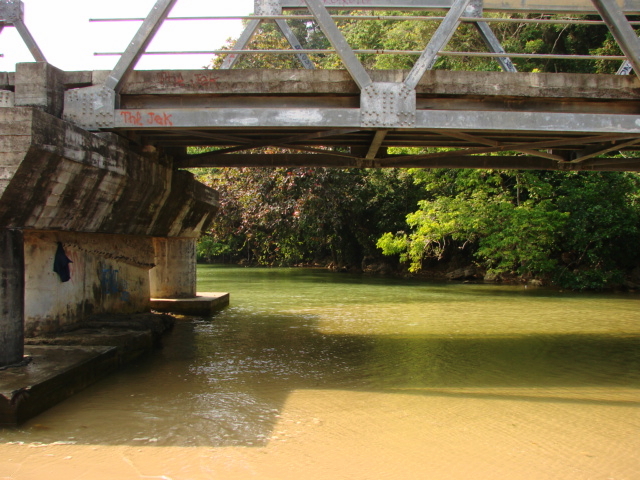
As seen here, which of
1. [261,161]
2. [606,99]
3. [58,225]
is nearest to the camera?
[58,225]

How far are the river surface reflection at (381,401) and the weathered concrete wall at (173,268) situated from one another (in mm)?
1888

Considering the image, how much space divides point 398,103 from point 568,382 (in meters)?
4.85

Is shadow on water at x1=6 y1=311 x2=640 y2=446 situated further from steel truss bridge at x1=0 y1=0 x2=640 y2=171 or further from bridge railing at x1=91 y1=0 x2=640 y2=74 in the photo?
bridge railing at x1=91 y1=0 x2=640 y2=74

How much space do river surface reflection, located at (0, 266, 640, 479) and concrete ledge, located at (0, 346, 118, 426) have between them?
18 centimetres

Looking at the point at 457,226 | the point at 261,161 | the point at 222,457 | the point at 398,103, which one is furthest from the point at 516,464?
the point at 457,226

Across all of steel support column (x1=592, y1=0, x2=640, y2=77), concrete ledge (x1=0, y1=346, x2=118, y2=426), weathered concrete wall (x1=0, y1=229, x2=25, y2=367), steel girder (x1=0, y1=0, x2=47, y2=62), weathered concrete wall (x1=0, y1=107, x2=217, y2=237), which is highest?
steel girder (x1=0, y1=0, x2=47, y2=62)

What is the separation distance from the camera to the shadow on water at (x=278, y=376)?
6.54 m

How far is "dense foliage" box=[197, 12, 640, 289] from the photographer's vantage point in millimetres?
24844

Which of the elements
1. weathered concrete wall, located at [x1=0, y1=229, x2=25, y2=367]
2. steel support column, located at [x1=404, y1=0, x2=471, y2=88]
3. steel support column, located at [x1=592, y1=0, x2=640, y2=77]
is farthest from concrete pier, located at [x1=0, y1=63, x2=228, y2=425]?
steel support column, located at [x1=592, y1=0, x2=640, y2=77]

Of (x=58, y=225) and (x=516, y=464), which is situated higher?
(x=58, y=225)

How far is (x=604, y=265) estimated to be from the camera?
2544cm

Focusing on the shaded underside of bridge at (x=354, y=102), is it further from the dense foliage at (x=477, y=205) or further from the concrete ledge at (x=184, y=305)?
the dense foliage at (x=477, y=205)

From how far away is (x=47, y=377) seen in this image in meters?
6.99

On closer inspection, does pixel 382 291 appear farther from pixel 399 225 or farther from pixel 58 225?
pixel 58 225
